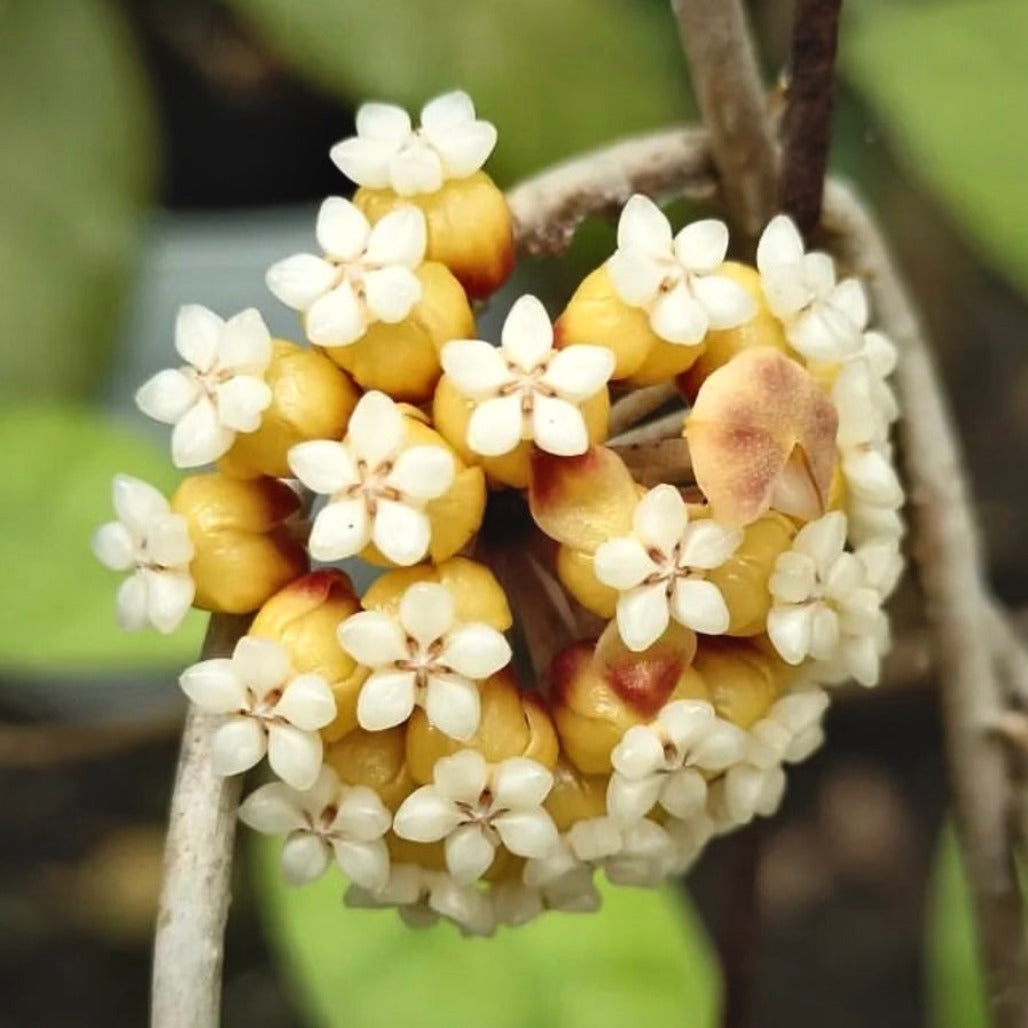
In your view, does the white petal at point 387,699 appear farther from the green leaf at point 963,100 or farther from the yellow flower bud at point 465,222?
the green leaf at point 963,100

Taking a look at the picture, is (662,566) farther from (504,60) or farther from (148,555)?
(504,60)

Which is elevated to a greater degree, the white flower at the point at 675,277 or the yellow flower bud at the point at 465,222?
the yellow flower bud at the point at 465,222

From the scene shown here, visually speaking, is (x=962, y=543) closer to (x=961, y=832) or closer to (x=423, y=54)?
(x=961, y=832)

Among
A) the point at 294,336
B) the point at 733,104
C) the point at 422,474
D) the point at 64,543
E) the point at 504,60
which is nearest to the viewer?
the point at 422,474

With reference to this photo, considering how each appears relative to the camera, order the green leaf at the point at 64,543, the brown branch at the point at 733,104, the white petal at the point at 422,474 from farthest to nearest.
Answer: the green leaf at the point at 64,543 < the brown branch at the point at 733,104 < the white petal at the point at 422,474

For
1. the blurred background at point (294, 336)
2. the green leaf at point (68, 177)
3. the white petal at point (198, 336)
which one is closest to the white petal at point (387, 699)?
the white petal at point (198, 336)

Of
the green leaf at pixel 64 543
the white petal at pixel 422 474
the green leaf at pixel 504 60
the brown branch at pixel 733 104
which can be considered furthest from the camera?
the green leaf at pixel 504 60

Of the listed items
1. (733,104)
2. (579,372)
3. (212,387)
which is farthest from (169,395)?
(733,104)
